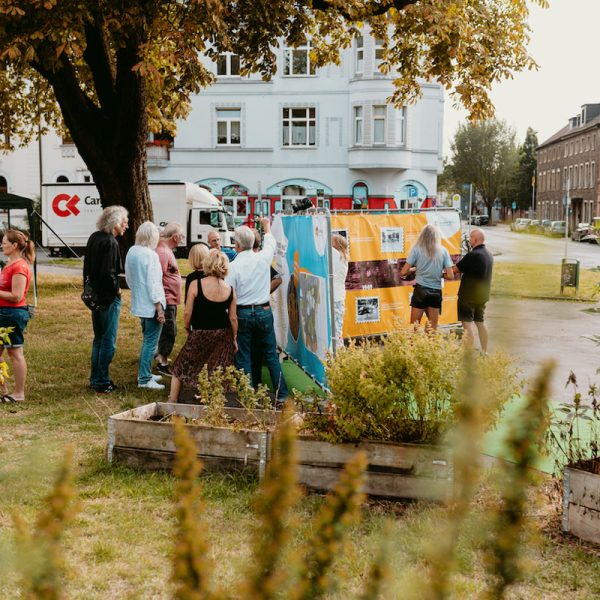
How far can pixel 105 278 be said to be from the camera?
354 inches

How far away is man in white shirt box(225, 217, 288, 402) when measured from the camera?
8.32 m

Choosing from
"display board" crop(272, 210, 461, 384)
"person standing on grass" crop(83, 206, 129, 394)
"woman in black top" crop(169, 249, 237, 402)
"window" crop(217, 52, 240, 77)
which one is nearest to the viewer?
"woman in black top" crop(169, 249, 237, 402)

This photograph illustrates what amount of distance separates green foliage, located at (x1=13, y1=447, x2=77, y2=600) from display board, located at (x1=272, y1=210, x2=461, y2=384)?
7.53m

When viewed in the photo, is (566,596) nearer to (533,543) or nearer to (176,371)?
(533,543)

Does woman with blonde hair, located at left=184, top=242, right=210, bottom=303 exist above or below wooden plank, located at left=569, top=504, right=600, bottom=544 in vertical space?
above

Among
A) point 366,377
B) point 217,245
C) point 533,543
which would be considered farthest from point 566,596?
point 217,245

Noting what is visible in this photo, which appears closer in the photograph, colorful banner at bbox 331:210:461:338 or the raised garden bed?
the raised garden bed

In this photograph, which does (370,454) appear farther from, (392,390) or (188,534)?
(188,534)

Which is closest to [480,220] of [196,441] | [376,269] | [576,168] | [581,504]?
[581,504]

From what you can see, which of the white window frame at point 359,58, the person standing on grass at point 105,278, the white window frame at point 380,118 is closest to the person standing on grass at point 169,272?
the person standing on grass at point 105,278

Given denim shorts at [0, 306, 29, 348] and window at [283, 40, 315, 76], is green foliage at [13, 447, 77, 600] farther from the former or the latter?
window at [283, 40, 315, 76]

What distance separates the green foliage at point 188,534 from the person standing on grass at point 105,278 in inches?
330

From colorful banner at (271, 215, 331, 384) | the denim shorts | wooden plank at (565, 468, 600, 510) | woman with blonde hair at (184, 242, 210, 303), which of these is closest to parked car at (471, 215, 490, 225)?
wooden plank at (565, 468, 600, 510)

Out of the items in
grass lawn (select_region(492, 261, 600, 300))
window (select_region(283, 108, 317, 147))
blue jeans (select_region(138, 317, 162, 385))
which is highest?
window (select_region(283, 108, 317, 147))
